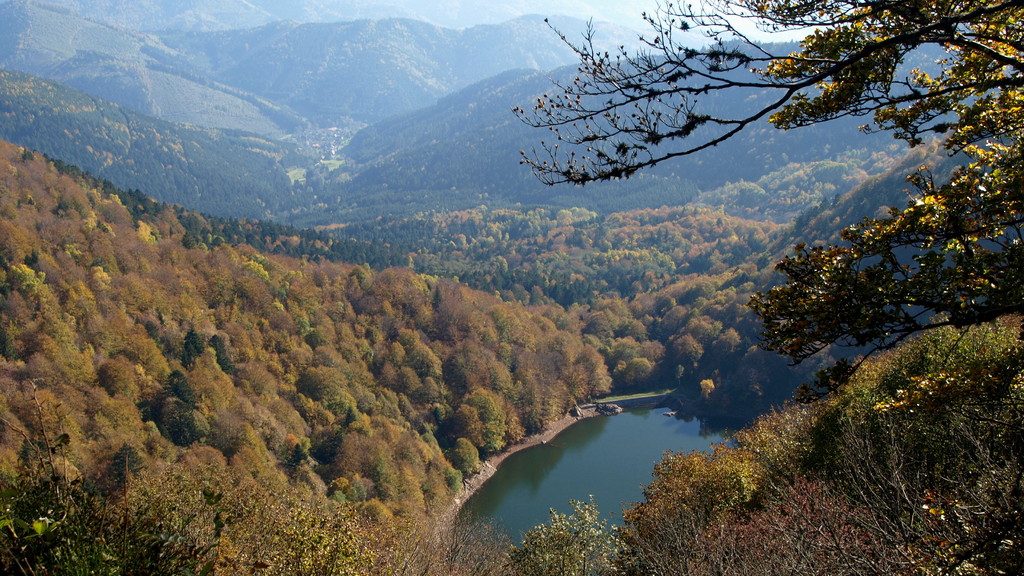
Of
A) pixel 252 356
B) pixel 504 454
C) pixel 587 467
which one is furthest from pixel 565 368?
pixel 252 356

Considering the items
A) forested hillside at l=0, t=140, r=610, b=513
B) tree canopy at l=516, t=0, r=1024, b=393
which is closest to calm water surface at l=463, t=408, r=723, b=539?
forested hillside at l=0, t=140, r=610, b=513

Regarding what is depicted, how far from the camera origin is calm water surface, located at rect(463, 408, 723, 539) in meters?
53.3

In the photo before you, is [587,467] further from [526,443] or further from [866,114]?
[866,114]

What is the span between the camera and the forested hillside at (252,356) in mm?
50344

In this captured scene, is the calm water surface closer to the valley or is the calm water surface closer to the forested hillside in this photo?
the valley

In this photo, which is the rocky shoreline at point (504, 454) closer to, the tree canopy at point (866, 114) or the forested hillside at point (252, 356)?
the forested hillside at point (252, 356)

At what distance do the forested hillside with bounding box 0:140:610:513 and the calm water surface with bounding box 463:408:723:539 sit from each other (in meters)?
3.82

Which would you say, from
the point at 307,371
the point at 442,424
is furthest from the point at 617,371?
the point at 307,371

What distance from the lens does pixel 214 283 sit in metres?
73.9

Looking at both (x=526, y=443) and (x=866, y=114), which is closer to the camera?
(x=866, y=114)

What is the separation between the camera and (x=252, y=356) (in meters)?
63.8

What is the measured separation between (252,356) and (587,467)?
106 feet

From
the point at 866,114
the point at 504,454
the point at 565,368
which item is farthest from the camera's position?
the point at 565,368

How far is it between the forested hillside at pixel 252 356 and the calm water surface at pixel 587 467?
150 inches
